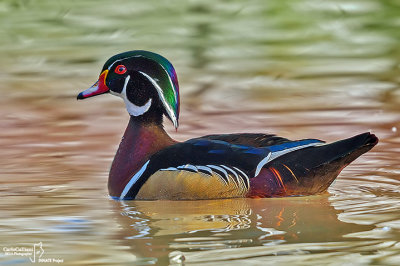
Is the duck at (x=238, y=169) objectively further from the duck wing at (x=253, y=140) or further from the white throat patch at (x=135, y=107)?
A: the white throat patch at (x=135, y=107)

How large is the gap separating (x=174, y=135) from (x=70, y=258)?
413cm

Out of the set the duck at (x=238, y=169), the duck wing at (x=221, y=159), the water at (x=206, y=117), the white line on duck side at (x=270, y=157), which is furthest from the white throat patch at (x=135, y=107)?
the white line on duck side at (x=270, y=157)

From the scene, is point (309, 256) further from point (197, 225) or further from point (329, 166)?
point (329, 166)

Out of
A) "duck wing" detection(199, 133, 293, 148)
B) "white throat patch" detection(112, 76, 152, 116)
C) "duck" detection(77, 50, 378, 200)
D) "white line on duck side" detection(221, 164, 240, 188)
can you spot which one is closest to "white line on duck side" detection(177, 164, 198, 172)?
"duck" detection(77, 50, 378, 200)

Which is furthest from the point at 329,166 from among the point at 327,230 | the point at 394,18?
the point at 394,18

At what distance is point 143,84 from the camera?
7.65 meters

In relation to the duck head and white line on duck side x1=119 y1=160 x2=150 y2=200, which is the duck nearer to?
white line on duck side x1=119 y1=160 x2=150 y2=200

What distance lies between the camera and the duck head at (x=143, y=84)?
298 inches

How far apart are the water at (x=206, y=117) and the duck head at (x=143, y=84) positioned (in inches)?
27.6

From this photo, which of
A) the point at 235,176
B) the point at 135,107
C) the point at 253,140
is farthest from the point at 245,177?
the point at 135,107

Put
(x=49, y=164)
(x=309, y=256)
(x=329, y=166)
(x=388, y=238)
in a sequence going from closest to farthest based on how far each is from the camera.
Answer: (x=309, y=256) < (x=388, y=238) < (x=329, y=166) < (x=49, y=164)

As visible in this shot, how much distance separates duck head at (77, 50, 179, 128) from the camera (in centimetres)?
757

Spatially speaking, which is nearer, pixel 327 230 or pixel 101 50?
pixel 327 230

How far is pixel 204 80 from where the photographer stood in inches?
459
